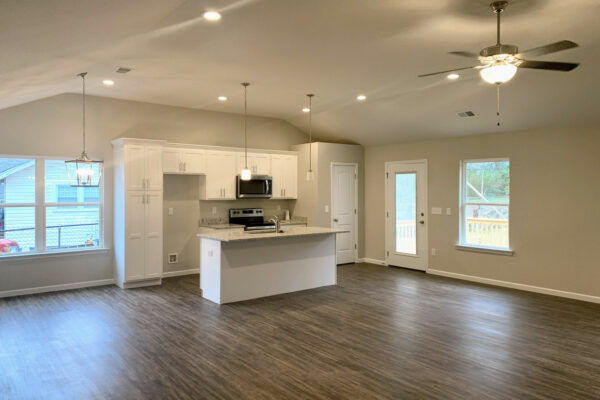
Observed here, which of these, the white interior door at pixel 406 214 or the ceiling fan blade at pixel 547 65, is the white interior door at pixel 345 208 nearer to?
the white interior door at pixel 406 214

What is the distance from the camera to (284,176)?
8609 millimetres

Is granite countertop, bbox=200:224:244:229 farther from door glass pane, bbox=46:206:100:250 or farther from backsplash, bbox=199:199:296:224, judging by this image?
door glass pane, bbox=46:206:100:250

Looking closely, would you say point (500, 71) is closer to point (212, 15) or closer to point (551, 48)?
point (551, 48)

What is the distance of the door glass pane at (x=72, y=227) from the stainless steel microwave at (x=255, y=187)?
238 cm

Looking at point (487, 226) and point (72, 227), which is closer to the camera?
point (72, 227)

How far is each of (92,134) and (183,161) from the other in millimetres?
1430

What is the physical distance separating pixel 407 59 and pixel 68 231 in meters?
5.48

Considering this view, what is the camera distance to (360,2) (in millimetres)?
3104

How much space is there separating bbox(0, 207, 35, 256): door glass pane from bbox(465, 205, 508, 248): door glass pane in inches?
271

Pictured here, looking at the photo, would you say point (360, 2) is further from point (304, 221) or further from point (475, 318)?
point (304, 221)

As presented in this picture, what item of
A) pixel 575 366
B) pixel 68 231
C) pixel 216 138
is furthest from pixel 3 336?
pixel 575 366

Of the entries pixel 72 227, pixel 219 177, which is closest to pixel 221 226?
pixel 219 177

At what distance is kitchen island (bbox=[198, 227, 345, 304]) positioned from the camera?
19.1 feet

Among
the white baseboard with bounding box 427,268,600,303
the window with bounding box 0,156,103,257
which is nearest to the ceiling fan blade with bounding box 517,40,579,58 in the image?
the white baseboard with bounding box 427,268,600,303
